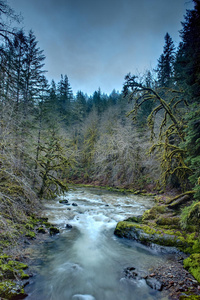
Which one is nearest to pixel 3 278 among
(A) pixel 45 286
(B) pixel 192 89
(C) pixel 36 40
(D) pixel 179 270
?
(A) pixel 45 286

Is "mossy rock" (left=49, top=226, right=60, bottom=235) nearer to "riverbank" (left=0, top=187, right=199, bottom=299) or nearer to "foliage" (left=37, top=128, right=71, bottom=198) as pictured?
"riverbank" (left=0, top=187, right=199, bottom=299)

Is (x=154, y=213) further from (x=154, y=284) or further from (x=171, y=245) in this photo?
(x=154, y=284)

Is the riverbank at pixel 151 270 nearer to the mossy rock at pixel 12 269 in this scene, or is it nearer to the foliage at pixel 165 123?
the mossy rock at pixel 12 269

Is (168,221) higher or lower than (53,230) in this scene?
higher

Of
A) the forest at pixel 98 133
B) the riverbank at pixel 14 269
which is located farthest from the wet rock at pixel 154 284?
the riverbank at pixel 14 269

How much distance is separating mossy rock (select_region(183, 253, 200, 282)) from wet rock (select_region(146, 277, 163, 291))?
1023 mm

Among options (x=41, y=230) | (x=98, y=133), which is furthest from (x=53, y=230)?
(x=98, y=133)

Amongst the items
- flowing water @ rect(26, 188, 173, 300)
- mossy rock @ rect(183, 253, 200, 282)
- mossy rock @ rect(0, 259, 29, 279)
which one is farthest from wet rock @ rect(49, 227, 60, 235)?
mossy rock @ rect(183, 253, 200, 282)

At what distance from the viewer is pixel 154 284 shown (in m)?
4.48

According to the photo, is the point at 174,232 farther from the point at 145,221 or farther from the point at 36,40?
the point at 36,40

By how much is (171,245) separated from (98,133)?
2610 cm

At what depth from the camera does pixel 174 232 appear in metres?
6.56

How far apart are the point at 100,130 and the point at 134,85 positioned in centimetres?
2286

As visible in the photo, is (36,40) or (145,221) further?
(36,40)
